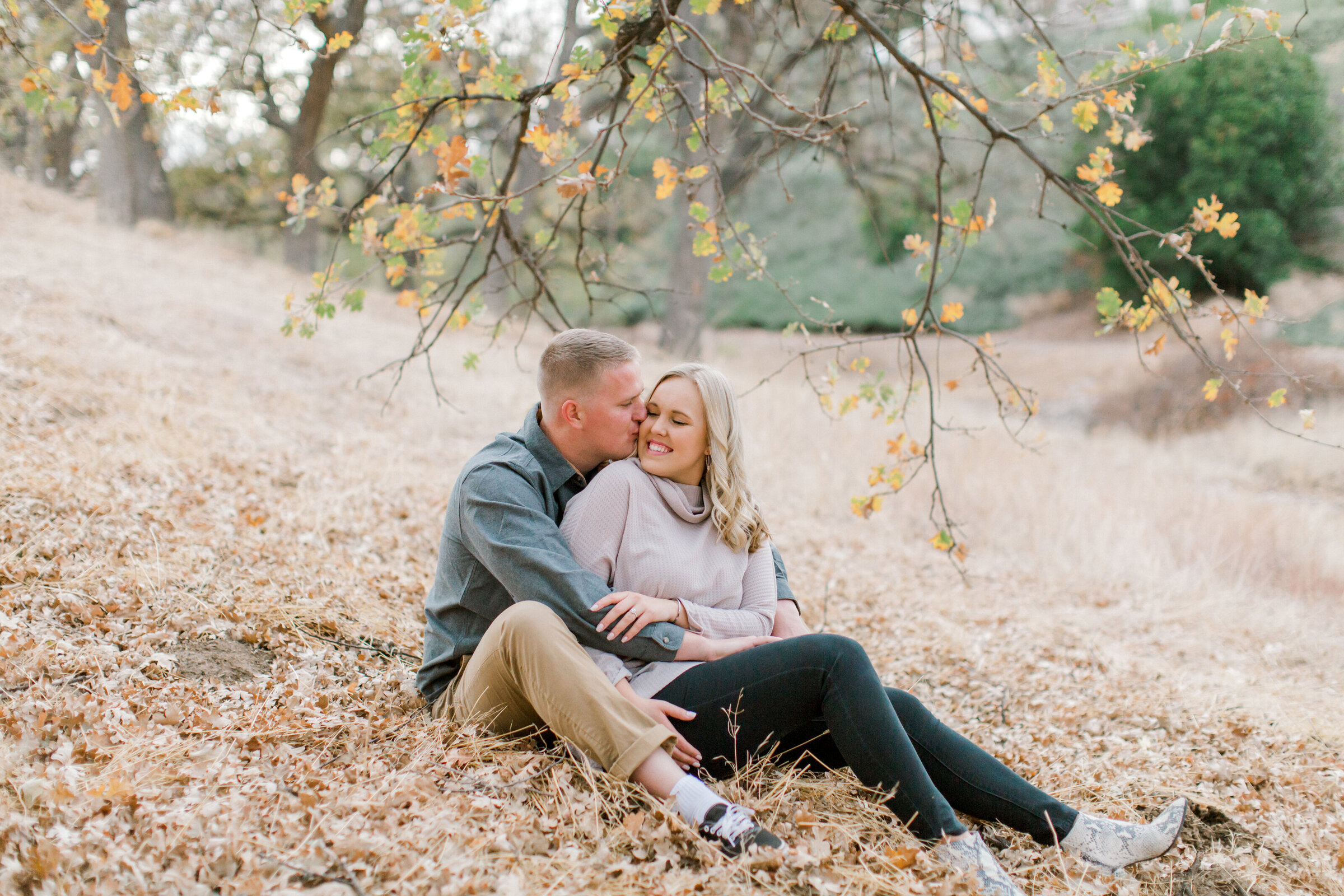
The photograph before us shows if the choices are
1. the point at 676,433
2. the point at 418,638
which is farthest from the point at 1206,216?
the point at 418,638

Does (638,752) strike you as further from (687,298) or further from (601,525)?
(687,298)

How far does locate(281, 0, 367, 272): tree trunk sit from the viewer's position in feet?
37.2

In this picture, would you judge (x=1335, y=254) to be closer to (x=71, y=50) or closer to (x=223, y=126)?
(x=223, y=126)

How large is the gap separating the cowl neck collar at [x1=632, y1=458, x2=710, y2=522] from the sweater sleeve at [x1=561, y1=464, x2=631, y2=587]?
0.11m

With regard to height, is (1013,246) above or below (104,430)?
above

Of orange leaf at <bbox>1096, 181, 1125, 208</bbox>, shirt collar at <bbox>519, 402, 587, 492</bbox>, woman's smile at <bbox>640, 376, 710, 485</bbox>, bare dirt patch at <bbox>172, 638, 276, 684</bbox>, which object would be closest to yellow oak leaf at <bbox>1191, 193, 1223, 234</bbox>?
orange leaf at <bbox>1096, 181, 1125, 208</bbox>

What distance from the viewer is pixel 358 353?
34.6 ft

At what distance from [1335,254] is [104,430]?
696 inches

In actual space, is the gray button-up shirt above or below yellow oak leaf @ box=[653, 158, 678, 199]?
below

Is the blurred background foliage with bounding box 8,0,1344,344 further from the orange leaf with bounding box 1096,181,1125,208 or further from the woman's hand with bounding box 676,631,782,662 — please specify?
the woman's hand with bounding box 676,631,782,662

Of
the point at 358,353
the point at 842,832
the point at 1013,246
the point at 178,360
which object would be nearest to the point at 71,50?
the point at 358,353

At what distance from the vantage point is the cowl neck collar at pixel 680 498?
9.65ft

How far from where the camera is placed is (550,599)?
8.68 ft

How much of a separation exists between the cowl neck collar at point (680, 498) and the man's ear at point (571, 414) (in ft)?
0.73
